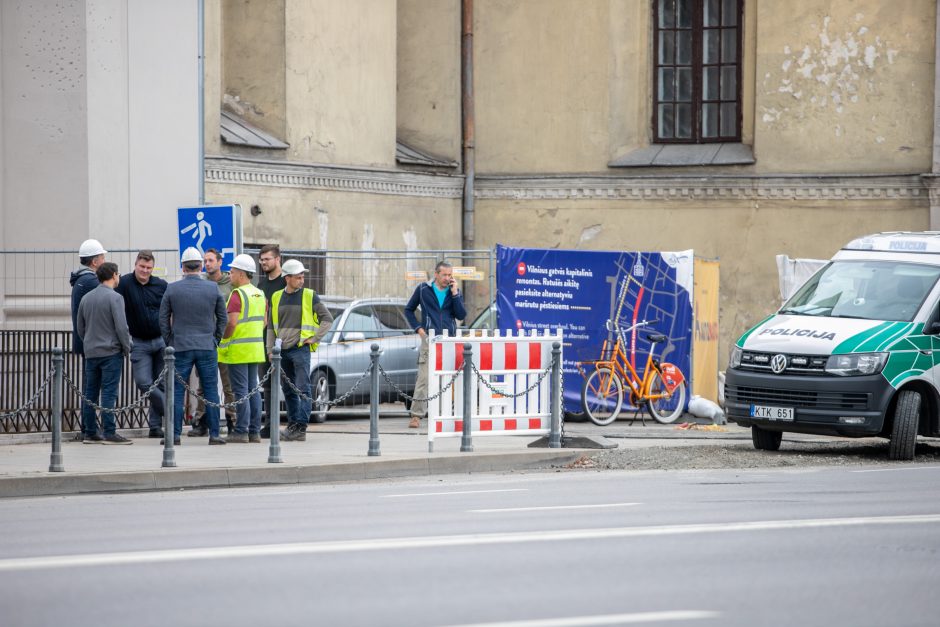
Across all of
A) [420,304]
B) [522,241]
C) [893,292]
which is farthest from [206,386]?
[522,241]

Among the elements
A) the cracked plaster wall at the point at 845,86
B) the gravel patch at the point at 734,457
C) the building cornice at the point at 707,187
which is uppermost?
the cracked plaster wall at the point at 845,86

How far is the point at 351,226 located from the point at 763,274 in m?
7.19

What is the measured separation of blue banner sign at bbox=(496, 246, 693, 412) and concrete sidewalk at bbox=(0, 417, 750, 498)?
2.26 m

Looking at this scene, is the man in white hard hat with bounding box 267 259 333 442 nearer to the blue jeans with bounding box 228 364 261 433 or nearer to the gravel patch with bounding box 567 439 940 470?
the blue jeans with bounding box 228 364 261 433

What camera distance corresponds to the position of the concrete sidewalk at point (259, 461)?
44.7 feet

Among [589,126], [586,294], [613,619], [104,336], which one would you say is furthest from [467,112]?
[613,619]

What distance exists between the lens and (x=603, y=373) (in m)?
20.6

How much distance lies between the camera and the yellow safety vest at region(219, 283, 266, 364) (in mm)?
16828

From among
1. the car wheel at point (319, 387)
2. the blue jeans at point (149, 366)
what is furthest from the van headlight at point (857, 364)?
the car wheel at point (319, 387)

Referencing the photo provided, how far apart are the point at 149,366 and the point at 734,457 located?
6.29 m

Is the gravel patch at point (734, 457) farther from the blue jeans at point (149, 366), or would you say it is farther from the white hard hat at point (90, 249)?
the white hard hat at point (90, 249)

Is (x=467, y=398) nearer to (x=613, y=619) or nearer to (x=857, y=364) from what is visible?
(x=857, y=364)

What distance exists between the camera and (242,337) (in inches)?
663

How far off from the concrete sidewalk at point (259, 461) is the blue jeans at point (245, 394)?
0.97 ft
